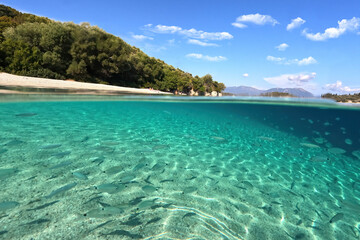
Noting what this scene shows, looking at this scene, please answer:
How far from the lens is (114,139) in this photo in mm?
7031

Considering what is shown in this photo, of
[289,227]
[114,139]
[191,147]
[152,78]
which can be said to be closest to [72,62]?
[152,78]

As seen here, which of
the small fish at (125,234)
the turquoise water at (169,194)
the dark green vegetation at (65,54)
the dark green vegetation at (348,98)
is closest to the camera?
the small fish at (125,234)

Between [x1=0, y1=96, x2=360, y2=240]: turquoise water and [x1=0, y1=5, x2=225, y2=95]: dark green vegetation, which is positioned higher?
[x1=0, y1=5, x2=225, y2=95]: dark green vegetation

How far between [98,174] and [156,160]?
5.37 ft

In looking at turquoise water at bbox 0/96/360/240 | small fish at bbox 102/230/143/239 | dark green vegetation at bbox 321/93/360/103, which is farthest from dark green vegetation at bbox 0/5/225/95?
dark green vegetation at bbox 321/93/360/103

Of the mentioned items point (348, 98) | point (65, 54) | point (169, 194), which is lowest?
point (169, 194)

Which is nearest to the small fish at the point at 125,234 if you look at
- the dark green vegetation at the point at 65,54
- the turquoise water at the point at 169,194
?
the turquoise water at the point at 169,194

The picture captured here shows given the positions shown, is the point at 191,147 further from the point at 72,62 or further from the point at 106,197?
the point at 72,62

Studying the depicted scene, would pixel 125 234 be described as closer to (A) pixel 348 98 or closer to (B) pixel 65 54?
(A) pixel 348 98

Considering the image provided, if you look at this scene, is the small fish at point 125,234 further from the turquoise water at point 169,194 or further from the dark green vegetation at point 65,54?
the dark green vegetation at point 65,54

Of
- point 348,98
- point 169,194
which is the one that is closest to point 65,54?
point 169,194

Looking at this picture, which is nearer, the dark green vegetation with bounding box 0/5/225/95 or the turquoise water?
the turquoise water

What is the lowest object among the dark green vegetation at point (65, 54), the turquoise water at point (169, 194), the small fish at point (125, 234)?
the turquoise water at point (169, 194)

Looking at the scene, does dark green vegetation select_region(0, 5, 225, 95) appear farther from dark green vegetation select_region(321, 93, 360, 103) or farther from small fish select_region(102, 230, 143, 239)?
dark green vegetation select_region(321, 93, 360, 103)
